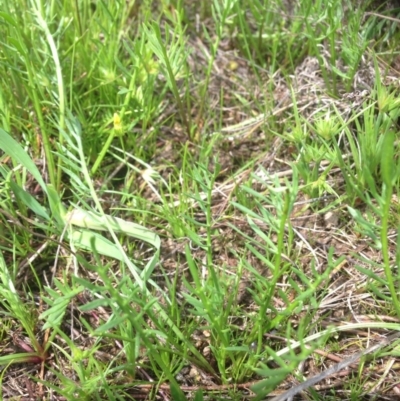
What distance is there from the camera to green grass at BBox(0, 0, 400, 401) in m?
1.05

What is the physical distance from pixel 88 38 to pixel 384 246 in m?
1.02

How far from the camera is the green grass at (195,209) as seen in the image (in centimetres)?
105

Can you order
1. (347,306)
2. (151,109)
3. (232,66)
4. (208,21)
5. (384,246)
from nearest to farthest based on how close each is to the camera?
(384,246), (347,306), (151,109), (232,66), (208,21)

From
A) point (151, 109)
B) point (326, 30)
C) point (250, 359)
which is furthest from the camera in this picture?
point (151, 109)

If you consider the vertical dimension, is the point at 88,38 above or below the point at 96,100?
above

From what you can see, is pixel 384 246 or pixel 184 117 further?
pixel 184 117

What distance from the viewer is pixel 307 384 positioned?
3.16 feet

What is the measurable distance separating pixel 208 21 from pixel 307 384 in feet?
4.37

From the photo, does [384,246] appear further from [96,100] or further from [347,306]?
[96,100]

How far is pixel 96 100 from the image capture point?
4.97ft

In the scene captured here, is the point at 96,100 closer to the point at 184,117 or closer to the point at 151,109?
the point at 151,109

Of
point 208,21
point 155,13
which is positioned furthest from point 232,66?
point 155,13

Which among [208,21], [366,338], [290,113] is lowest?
[366,338]

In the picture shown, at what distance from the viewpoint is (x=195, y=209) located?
4.56 feet
